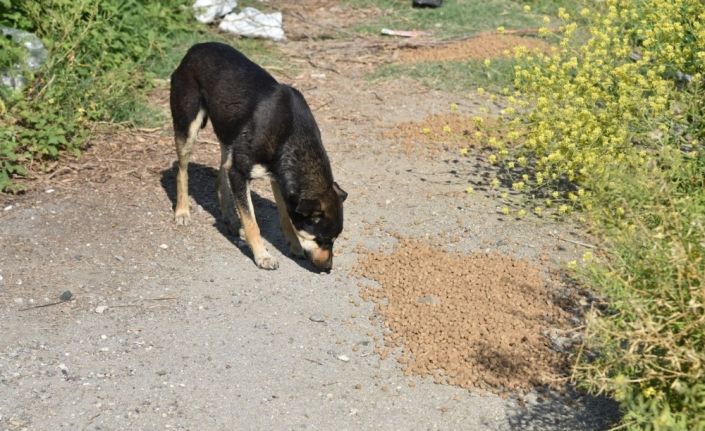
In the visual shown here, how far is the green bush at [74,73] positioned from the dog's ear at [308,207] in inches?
118

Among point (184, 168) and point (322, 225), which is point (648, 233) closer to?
point (322, 225)

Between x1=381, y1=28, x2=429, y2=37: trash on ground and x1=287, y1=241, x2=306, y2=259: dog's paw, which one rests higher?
x1=381, y1=28, x2=429, y2=37: trash on ground

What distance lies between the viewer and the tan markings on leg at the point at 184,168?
7496 millimetres

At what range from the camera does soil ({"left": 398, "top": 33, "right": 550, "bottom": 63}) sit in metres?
11.6

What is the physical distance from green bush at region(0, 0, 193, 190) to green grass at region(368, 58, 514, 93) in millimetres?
2879

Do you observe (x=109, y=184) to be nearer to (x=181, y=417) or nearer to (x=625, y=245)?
(x=181, y=417)

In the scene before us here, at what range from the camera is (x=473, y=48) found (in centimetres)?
1183

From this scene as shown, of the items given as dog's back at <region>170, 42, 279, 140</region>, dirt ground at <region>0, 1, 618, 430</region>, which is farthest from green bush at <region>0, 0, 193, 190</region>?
dog's back at <region>170, 42, 279, 140</region>

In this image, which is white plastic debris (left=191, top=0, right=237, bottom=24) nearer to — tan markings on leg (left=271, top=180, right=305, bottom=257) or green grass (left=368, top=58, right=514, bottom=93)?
green grass (left=368, top=58, right=514, bottom=93)

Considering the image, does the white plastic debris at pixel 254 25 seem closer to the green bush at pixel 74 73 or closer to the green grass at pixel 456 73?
the green bush at pixel 74 73

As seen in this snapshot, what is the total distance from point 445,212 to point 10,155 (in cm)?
391

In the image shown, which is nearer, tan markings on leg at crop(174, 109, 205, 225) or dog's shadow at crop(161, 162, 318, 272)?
dog's shadow at crop(161, 162, 318, 272)

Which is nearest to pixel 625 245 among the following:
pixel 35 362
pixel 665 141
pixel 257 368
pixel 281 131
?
pixel 665 141

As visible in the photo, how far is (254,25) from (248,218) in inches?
233
